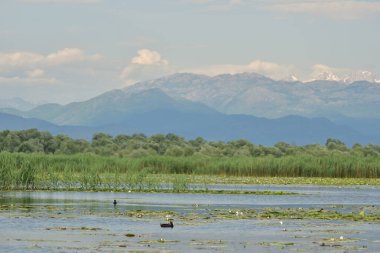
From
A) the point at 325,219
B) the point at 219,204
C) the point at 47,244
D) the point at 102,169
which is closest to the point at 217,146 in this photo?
the point at 102,169

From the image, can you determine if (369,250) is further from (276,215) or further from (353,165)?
(353,165)

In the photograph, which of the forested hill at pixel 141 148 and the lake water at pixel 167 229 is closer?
the lake water at pixel 167 229

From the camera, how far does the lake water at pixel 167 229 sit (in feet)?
93.9

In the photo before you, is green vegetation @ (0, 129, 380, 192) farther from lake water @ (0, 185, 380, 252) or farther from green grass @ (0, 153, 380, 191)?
lake water @ (0, 185, 380, 252)

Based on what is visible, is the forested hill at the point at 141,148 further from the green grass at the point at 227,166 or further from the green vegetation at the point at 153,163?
the green grass at the point at 227,166

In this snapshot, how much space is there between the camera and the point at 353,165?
238 ft

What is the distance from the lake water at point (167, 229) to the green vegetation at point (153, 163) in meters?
4.38

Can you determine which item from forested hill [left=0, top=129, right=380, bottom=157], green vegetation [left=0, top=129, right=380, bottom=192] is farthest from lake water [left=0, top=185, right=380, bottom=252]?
forested hill [left=0, top=129, right=380, bottom=157]

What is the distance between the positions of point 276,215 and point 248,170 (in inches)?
1356

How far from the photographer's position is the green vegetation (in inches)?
2148

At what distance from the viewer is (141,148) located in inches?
4008

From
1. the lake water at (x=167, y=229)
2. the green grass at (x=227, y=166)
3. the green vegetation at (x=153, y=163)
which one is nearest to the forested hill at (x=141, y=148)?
the green vegetation at (x=153, y=163)

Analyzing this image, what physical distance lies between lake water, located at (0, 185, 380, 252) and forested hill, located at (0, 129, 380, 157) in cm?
4623

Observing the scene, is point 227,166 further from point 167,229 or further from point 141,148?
point 167,229
